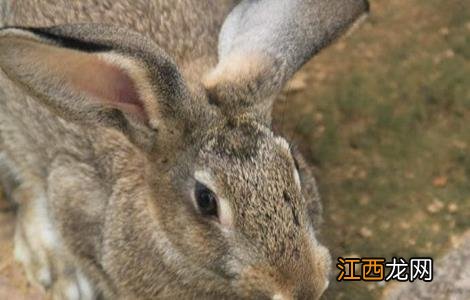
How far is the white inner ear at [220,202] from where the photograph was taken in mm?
3189

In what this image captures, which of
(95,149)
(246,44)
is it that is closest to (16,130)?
(95,149)

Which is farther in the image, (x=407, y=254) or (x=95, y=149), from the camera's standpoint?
(x=407, y=254)

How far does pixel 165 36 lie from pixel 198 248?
1.03 m

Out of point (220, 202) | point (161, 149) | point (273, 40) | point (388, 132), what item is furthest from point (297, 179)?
point (388, 132)

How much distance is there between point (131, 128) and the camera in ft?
11.2

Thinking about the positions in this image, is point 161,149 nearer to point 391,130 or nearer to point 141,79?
point 141,79

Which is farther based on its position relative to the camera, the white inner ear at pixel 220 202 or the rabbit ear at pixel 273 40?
the rabbit ear at pixel 273 40

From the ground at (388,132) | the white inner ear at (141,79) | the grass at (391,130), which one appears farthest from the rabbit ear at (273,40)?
the grass at (391,130)

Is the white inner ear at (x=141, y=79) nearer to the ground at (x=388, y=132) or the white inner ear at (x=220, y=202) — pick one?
the white inner ear at (x=220, y=202)

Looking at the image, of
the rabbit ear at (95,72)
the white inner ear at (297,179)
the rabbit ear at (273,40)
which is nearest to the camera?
the rabbit ear at (95,72)

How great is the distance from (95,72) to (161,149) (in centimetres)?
34

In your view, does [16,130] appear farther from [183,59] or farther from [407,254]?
[407,254]

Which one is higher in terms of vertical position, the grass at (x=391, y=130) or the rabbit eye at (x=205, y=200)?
the grass at (x=391, y=130)

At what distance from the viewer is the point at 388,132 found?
15.5 feet
